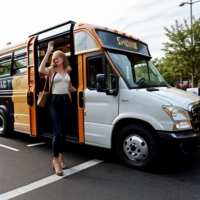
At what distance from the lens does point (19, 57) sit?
20.3ft

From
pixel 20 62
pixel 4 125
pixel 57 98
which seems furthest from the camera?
pixel 4 125

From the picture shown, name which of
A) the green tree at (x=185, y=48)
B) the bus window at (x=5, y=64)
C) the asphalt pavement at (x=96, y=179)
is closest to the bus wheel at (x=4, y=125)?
the bus window at (x=5, y=64)

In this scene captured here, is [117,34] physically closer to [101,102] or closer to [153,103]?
[101,102]

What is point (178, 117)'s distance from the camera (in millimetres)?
3559

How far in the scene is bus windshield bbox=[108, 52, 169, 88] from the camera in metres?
4.24

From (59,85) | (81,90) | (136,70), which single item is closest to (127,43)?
(136,70)

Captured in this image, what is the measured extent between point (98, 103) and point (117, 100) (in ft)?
1.49

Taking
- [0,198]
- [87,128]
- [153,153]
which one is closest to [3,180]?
[0,198]

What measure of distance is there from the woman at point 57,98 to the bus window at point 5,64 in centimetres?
328

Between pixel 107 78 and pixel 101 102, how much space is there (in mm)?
485

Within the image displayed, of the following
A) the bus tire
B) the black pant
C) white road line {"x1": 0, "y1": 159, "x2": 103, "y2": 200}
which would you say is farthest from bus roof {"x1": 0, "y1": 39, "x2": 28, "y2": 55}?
white road line {"x1": 0, "y1": 159, "x2": 103, "y2": 200}

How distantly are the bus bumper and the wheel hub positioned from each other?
39 centimetres

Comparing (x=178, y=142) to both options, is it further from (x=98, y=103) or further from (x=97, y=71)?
(x=97, y=71)

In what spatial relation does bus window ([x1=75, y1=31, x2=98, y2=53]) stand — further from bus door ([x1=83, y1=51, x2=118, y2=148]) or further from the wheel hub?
the wheel hub
